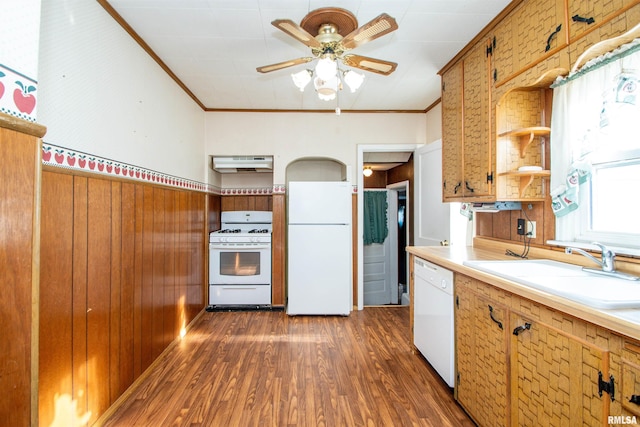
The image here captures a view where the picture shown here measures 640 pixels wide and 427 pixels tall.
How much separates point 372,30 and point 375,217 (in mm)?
3314

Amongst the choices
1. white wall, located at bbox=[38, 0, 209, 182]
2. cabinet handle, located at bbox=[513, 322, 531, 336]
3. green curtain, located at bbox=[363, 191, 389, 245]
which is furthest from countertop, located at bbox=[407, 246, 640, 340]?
green curtain, located at bbox=[363, 191, 389, 245]

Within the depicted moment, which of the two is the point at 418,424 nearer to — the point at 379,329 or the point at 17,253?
the point at 379,329

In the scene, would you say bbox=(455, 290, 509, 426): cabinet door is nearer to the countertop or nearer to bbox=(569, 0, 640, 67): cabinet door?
the countertop

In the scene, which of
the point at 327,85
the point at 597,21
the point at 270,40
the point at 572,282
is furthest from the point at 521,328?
the point at 270,40

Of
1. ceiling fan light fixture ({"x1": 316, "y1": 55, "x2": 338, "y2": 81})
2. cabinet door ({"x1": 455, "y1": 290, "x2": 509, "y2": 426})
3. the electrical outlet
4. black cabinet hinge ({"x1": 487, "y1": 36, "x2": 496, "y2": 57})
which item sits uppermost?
black cabinet hinge ({"x1": 487, "y1": 36, "x2": 496, "y2": 57})

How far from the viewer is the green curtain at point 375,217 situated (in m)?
4.54

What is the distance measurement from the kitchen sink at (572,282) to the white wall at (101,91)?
2.20 metres

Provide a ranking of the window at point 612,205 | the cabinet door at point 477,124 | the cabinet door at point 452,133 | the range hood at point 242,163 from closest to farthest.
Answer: the window at point 612,205 → the cabinet door at point 477,124 → the cabinet door at point 452,133 → the range hood at point 242,163

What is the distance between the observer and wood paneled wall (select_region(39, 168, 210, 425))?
1295mm

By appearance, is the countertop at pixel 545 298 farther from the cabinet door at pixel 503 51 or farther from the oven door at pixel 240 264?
the oven door at pixel 240 264

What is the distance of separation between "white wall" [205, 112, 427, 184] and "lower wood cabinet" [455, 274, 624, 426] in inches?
89.3

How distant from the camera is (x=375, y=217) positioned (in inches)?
180

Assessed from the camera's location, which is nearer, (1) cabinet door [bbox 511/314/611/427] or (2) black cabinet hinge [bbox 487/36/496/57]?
(1) cabinet door [bbox 511/314/611/427]

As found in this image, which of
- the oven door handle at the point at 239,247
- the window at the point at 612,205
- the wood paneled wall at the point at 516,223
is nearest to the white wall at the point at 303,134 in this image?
the oven door handle at the point at 239,247
